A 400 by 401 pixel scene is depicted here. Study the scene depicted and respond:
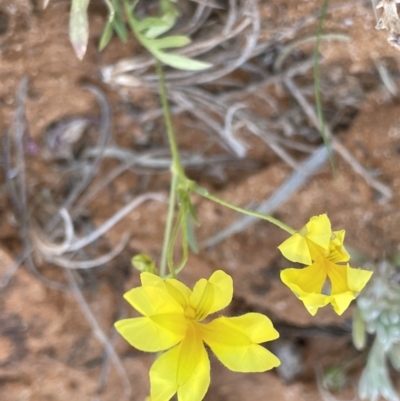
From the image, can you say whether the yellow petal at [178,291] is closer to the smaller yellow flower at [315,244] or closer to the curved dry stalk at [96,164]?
the smaller yellow flower at [315,244]

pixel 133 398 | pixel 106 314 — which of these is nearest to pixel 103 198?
pixel 106 314

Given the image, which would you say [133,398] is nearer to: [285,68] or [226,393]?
[226,393]

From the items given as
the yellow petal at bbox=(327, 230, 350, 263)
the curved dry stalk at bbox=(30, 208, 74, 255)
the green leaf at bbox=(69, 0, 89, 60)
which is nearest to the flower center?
the yellow petal at bbox=(327, 230, 350, 263)

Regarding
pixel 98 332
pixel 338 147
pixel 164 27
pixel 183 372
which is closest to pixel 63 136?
pixel 164 27

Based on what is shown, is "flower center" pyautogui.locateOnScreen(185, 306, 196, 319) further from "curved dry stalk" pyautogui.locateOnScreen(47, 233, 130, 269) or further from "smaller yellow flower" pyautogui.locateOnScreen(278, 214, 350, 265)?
"curved dry stalk" pyautogui.locateOnScreen(47, 233, 130, 269)

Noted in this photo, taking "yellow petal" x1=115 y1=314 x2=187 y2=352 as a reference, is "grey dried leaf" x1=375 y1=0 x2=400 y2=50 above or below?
above

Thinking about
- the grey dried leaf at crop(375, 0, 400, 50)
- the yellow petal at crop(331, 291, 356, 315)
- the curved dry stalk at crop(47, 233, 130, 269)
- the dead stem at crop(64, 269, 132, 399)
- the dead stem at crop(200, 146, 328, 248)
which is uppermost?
the grey dried leaf at crop(375, 0, 400, 50)

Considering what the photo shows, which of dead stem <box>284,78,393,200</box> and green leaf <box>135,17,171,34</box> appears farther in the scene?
dead stem <box>284,78,393,200</box>
